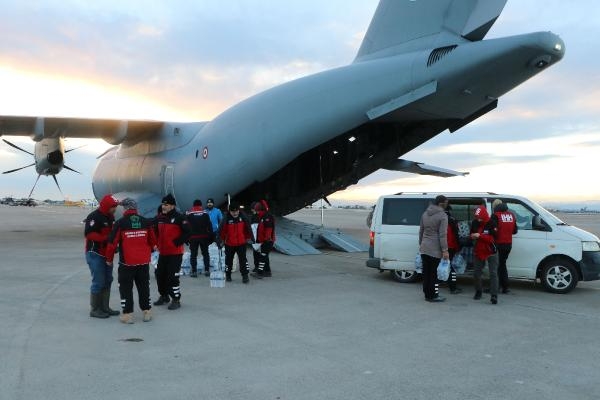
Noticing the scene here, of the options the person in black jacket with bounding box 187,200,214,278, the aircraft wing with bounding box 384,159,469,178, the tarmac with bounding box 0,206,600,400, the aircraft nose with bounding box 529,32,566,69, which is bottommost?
the tarmac with bounding box 0,206,600,400

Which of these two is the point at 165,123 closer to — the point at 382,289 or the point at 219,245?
the point at 219,245

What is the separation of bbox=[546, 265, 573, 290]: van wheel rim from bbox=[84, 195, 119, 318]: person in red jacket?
7221 millimetres

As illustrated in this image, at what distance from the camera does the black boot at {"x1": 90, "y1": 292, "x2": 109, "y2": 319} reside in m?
6.81

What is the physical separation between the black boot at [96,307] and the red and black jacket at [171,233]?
1.11m

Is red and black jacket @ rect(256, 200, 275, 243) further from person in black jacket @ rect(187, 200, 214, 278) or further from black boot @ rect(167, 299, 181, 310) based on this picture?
black boot @ rect(167, 299, 181, 310)

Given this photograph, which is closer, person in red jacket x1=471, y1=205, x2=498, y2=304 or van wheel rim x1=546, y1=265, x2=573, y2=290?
person in red jacket x1=471, y1=205, x2=498, y2=304

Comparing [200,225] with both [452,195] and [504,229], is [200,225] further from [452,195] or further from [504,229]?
[504,229]

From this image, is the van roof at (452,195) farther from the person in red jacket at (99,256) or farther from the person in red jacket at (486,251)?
the person in red jacket at (99,256)

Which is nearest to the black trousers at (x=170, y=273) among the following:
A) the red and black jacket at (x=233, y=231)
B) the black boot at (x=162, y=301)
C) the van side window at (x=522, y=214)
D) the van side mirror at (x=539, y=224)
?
the black boot at (x=162, y=301)

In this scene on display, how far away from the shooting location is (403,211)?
389 inches

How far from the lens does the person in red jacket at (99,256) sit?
681cm

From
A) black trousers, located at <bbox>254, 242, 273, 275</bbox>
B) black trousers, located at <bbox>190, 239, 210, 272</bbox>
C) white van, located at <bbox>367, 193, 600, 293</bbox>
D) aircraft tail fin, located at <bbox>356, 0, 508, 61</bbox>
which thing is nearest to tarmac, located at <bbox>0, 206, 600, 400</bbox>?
white van, located at <bbox>367, 193, 600, 293</bbox>

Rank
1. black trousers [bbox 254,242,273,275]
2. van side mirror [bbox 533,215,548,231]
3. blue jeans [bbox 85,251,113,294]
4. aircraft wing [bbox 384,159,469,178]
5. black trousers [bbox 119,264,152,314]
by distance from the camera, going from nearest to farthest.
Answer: black trousers [bbox 119,264,152,314] → blue jeans [bbox 85,251,113,294] → van side mirror [bbox 533,215,548,231] → black trousers [bbox 254,242,273,275] → aircraft wing [bbox 384,159,469,178]

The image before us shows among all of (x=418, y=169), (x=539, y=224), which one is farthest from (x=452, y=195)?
(x=418, y=169)
